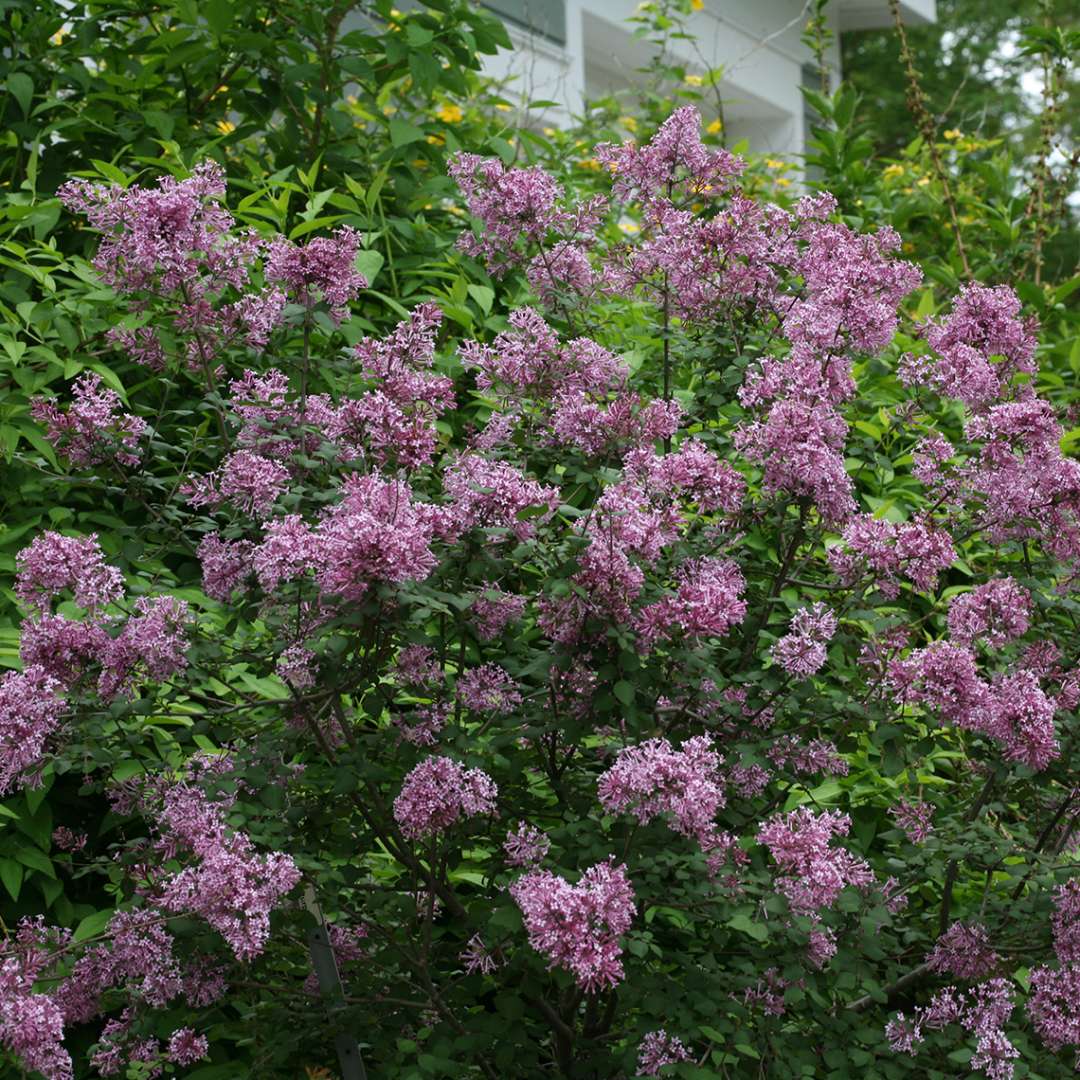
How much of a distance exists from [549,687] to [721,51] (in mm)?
12210

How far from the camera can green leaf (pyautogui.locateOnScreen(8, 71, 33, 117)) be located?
4281 mm

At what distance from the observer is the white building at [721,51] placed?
11.1m

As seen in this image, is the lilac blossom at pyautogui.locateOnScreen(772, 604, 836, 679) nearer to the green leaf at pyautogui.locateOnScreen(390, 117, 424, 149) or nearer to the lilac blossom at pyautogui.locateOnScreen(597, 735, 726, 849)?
the lilac blossom at pyautogui.locateOnScreen(597, 735, 726, 849)

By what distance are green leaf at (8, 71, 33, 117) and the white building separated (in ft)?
19.7

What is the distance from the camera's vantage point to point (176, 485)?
120 inches

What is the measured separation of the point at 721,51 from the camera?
45.6ft

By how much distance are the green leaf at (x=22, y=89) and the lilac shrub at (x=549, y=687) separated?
55.3 inches

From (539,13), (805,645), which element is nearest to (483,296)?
(805,645)

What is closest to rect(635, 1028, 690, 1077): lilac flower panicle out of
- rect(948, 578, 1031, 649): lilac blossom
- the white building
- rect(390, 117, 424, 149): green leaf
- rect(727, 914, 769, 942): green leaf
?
rect(727, 914, 769, 942): green leaf

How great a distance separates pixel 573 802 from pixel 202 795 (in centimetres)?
66

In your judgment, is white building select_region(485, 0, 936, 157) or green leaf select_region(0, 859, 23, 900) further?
white building select_region(485, 0, 936, 157)

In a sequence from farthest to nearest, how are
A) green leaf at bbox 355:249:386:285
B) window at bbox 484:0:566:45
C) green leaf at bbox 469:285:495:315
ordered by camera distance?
window at bbox 484:0:566:45, green leaf at bbox 469:285:495:315, green leaf at bbox 355:249:386:285

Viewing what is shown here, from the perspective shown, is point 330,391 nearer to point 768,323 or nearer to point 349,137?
point 768,323

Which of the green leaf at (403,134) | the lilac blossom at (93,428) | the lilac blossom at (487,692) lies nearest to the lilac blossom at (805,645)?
the lilac blossom at (487,692)
